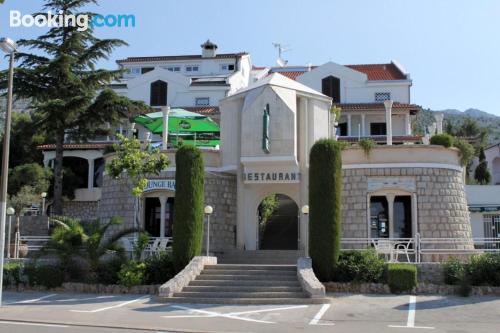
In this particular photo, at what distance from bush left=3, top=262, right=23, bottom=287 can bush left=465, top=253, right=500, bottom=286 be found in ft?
51.6

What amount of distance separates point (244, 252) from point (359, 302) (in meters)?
8.06

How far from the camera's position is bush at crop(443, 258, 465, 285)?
1828 cm

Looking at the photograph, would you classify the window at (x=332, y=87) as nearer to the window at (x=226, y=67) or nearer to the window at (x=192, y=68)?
the window at (x=226, y=67)

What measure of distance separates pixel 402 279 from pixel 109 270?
9982 millimetres

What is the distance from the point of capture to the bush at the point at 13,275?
21.0 meters

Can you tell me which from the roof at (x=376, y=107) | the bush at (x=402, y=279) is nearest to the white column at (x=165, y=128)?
the bush at (x=402, y=279)

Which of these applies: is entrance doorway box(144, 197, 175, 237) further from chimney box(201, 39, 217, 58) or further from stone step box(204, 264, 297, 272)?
chimney box(201, 39, 217, 58)

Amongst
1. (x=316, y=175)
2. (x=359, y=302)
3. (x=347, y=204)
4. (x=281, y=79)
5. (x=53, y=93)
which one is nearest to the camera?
(x=359, y=302)

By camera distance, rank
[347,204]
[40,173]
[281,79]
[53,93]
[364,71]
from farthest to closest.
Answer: [364,71]
[40,173]
[53,93]
[281,79]
[347,204]

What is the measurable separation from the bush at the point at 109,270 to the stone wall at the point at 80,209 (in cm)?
2137

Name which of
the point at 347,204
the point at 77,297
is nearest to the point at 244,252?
the point at 347,204

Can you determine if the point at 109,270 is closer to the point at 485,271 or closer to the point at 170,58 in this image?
the point at 485,271

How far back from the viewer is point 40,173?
121 ft

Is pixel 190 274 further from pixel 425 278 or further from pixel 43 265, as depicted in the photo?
pixel 425 278
